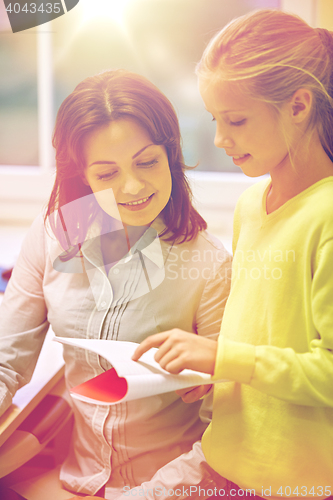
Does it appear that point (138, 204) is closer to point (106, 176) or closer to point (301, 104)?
point (106, 176)

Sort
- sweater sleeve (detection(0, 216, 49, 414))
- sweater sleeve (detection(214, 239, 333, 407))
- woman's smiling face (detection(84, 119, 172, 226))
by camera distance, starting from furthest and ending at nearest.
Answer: sweater sleeve (detection(0, 216, 49, 414)) < woman's smiling face (detection(84, 119, 172, 226)) < sweater sleeve (detection(214, 239, 333, 407))

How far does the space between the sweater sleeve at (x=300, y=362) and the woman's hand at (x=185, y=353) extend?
0.01 metres

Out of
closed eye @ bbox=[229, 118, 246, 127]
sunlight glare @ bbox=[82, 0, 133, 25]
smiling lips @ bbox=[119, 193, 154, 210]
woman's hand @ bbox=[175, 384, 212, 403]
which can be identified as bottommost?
woman's hand @ bbox=[175, 384, 212, 403]

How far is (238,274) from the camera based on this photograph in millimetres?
528

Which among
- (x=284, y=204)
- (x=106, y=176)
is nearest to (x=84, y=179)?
(x=106, y=176)

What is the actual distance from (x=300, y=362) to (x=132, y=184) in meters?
0.31

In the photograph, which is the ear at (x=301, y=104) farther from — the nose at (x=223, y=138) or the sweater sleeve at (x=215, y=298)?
the sweater sleeve at (x=215, y=298)

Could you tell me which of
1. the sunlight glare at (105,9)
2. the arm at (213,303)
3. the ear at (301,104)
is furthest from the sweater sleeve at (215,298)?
the sunlight glare at (105,9)

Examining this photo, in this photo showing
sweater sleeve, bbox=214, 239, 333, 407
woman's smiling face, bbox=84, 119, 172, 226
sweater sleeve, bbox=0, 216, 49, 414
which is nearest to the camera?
sweater sleeve, bbox=214, 239, 333, 407

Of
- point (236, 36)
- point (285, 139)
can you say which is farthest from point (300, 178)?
point (236, 36)

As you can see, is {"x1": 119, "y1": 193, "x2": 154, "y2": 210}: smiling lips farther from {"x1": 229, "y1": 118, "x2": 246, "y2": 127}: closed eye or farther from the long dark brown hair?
{"x1": 229, "y1": 118, "x2": 246, "y2": 127}: closed eye

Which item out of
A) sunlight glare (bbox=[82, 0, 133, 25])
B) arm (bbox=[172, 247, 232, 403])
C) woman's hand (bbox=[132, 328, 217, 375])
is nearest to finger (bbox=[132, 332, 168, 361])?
woman's hand (bbox=[132, 328, 217, 375])

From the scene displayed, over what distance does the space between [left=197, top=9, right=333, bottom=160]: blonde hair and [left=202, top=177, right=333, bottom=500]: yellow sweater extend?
0.32 feet

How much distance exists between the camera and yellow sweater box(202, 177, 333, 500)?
17.5 inches
